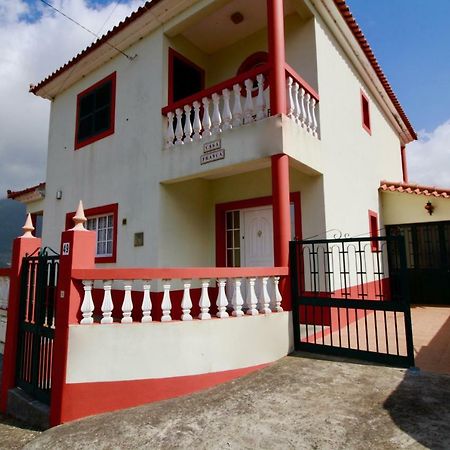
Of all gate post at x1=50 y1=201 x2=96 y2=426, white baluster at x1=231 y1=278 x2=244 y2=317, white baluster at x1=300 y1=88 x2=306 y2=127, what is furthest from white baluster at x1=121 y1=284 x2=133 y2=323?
white baluster at x1=300 y1=88 x2=306 y2=127

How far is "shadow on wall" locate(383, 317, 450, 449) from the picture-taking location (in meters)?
2.84

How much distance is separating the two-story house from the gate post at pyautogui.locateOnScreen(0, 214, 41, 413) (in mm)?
158

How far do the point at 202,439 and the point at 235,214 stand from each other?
5.43m

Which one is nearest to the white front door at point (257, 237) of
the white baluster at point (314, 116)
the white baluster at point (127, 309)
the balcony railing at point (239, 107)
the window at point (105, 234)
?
the white baluster at point (314, 116)

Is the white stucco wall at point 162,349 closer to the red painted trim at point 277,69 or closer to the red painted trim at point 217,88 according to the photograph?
the red painted trim at point 277,69

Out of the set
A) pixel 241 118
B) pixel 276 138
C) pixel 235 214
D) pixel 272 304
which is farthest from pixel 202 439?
pixel 235 214

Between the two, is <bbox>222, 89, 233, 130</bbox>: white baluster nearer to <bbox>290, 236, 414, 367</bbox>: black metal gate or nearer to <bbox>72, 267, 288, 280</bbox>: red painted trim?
<bbox>290, 236, 414, 367</bbox>: black metal gate

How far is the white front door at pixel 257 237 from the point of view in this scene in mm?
7348

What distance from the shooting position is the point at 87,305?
396cm

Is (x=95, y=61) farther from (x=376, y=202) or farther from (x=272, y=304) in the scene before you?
(x=376, y=202)

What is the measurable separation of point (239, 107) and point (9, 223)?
120m

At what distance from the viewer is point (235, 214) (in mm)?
7961

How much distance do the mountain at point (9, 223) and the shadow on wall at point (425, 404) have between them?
88.3 meters

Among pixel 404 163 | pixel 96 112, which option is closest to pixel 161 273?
pixel 96 112
